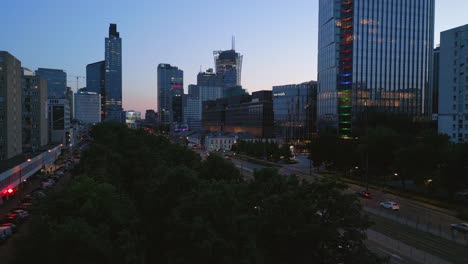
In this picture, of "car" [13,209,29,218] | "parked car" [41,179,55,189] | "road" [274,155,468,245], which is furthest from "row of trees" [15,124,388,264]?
"parked car" [41,179,55,189]

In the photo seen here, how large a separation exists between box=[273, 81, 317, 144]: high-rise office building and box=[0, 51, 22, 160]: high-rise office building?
99027 mm

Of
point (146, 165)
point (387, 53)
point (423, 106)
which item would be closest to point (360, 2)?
point (387, 53)

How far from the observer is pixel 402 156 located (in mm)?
54625

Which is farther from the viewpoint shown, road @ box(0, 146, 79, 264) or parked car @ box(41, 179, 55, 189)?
parked car @ box(41, 179, 55, 189)

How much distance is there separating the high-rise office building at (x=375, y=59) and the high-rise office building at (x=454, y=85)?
34513mm

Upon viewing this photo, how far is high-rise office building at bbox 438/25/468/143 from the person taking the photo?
3391 inches

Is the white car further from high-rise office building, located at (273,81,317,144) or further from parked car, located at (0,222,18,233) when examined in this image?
high-rise office building, located at (273,81,317,144)

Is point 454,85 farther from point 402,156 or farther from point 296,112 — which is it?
point 296,112

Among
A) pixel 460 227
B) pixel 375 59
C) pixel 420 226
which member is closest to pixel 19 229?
pixel 420 226

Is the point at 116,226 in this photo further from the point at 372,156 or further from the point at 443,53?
the point at 443,53

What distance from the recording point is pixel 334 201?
21297mm

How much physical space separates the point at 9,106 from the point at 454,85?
98336 millimetres

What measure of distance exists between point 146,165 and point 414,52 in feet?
395

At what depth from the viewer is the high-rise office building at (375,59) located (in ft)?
416
